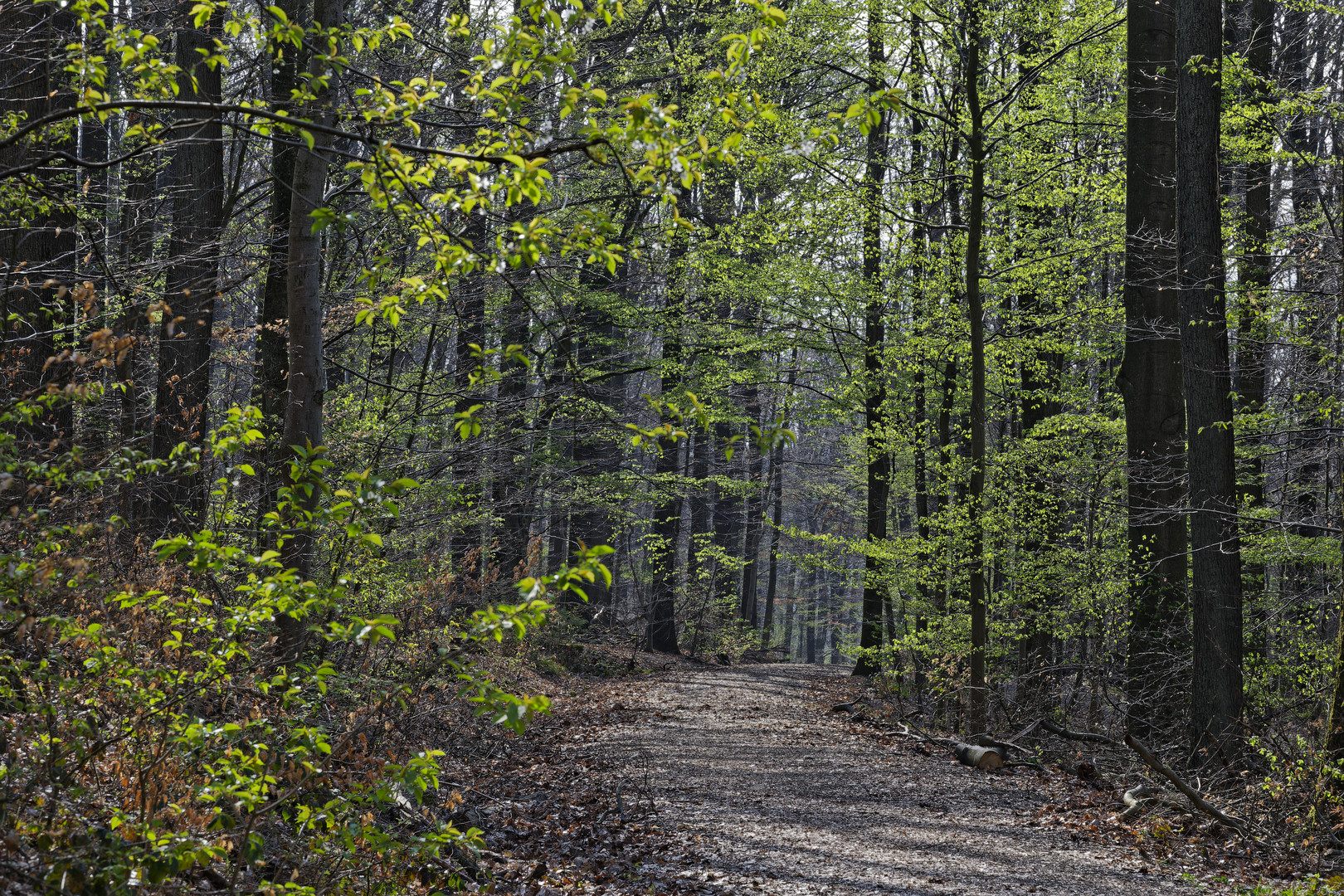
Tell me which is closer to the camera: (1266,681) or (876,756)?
(1266,681)

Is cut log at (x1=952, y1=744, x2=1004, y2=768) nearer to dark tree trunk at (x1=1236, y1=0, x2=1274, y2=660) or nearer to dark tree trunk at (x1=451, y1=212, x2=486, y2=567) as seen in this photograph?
dark tree trunk at (x1=1236, y1=0, x2=1274, y2=660)

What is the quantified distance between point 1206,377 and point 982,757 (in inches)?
179

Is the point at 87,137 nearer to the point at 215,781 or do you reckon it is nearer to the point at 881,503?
the point at 215,781

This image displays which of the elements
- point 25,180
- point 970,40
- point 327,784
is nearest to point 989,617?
point 970,40

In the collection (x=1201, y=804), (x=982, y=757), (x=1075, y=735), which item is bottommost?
(x=982, y=757)

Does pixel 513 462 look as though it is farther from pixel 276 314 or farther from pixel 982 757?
pixel 982 757

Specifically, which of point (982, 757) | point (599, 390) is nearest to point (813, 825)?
point (982, 757)

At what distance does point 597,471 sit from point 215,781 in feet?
45.0

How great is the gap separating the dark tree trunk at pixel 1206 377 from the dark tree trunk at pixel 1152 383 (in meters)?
0.85

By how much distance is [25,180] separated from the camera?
3812 millimetres

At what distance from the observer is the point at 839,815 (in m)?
7.68

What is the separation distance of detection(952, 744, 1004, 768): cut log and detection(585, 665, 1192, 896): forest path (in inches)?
9.1

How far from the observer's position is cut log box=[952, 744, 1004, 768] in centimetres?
966

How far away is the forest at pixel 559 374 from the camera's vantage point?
3.58 meters
